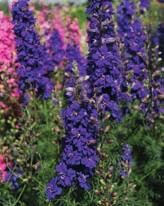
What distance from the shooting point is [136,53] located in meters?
7.26

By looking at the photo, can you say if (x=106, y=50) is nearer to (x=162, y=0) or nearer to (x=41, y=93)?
(x=41, y=93)

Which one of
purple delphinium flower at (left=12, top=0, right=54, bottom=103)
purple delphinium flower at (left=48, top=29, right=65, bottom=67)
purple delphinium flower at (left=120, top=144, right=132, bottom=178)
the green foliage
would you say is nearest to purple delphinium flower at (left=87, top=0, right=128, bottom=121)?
the green foliage

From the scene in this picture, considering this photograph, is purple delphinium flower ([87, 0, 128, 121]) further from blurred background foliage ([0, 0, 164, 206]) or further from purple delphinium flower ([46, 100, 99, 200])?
purple delphinium flower ([46, 100, 99, 200])

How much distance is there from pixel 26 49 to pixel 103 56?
1.15 meters

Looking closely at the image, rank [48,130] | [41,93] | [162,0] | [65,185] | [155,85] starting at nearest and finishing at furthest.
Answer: [65,185]
[155,85]
[48,130]
[41,93]
[162,0]

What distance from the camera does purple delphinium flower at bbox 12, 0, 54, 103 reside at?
6.87 metres

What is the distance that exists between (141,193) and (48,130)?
1.37 m

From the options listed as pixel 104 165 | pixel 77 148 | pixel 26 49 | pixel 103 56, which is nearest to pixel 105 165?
pixel 104 165

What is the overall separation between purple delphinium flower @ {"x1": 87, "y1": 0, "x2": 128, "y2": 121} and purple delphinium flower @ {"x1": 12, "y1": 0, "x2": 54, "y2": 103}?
0.94 meters

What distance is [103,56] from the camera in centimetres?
605

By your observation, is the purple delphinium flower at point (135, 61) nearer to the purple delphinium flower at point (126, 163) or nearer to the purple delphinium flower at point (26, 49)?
the purple delphinium flower at point (26, 49)

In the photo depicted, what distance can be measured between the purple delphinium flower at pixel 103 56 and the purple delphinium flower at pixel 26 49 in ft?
3.08

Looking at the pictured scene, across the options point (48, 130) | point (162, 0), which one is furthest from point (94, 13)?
point (162, 0)

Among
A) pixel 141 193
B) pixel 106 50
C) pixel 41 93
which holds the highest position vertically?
pixel 106 50
